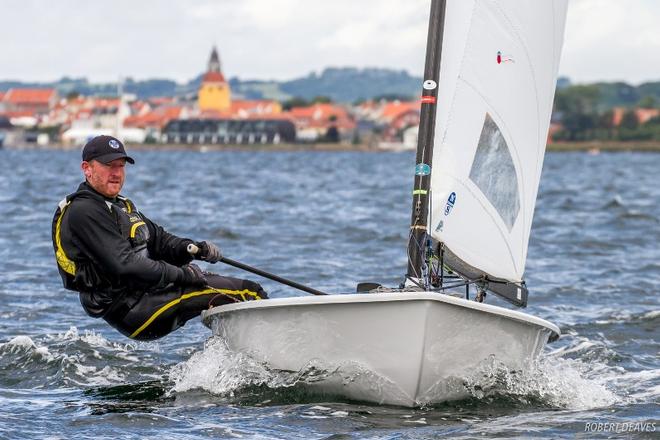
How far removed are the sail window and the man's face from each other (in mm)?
1990

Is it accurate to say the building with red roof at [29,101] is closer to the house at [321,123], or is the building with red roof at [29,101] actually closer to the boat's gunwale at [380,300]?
the house at [321,123]

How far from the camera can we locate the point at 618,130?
5487 inches

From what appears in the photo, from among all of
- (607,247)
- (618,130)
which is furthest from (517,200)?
(618,130)

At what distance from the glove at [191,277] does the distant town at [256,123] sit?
131483 mm

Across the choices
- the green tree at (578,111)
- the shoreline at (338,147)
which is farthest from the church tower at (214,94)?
the green tree at (578,111)

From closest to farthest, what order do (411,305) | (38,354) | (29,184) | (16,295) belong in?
(411,305) → (38,354) → (16,295) → (29,184)

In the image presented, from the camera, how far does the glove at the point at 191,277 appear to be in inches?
281

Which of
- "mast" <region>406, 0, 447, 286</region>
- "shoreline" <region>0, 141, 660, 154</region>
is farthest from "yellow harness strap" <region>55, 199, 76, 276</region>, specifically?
"shoreline" <region>0, 141, 660, 154</region>

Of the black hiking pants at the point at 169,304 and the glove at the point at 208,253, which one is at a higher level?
the glove at the point at 208,253

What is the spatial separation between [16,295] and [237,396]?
196 inches

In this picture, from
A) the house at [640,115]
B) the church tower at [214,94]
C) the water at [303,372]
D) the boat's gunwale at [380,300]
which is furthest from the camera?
the church tower at [214,94]

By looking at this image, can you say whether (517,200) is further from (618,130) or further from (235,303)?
(618,130)

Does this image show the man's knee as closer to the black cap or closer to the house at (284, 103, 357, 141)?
the black cap

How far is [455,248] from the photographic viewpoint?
7.29 metres
